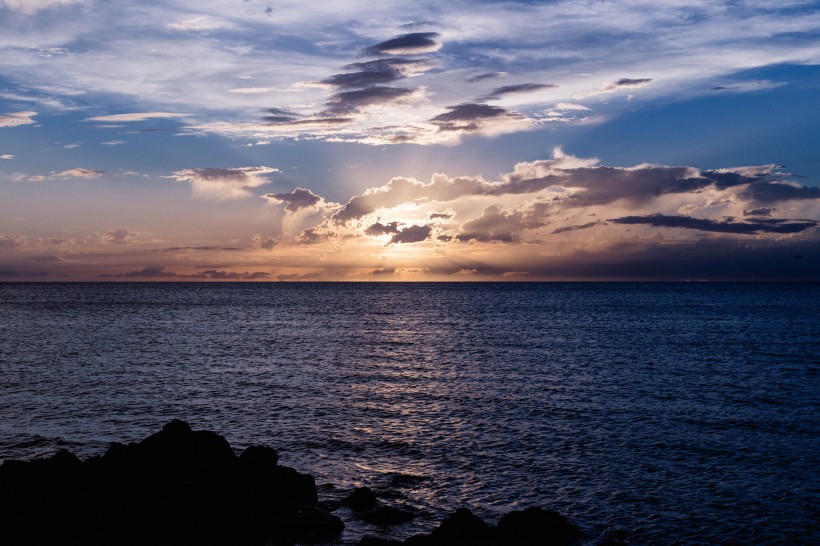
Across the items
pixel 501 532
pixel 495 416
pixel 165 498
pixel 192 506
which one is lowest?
pixel 495 416

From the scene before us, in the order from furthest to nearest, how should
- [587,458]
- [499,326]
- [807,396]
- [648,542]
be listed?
[499,326]
[807,396]
[587,458]
[648,542]

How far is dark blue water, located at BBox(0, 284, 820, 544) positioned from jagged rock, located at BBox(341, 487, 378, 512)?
1.16m

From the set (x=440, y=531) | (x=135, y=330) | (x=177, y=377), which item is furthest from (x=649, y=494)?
(x=135, y=330)

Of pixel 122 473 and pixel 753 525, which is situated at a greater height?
pixel 122 473

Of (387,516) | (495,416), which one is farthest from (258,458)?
(495,416)

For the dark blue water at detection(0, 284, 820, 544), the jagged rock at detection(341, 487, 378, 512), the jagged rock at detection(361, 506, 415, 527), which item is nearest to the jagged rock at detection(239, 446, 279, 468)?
the dark blue water at detection(0, 284, 820, 544)

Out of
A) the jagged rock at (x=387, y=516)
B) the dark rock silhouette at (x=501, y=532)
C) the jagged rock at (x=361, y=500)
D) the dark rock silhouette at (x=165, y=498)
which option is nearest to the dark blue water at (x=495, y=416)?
the jagged rock at (x=387, y=516)

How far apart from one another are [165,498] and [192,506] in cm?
114

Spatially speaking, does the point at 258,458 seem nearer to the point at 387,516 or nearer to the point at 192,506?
the point at 192,506

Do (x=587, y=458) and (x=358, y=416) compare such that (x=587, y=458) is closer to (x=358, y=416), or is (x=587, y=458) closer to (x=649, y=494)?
(x=649, y=494)

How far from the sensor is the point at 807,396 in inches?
1880

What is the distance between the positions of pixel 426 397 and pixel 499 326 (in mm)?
70559

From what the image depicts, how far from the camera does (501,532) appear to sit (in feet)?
70.9

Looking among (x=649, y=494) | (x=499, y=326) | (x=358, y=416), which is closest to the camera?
(x=649, y=494)
